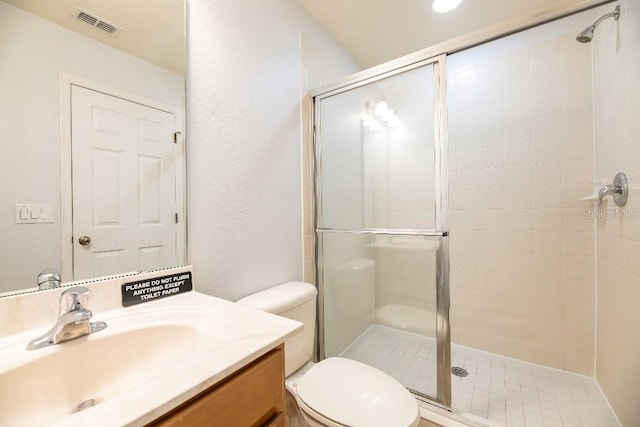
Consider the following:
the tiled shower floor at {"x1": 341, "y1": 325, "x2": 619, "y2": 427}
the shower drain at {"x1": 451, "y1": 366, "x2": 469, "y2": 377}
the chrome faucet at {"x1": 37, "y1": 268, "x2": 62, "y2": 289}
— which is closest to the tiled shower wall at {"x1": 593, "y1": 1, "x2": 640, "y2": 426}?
the tiled shower floor at {"x1": 341, "y1": 325, "x2": 619, "y2": 427}

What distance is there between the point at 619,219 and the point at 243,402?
6.15 feet

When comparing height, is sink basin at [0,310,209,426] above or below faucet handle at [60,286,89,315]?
below

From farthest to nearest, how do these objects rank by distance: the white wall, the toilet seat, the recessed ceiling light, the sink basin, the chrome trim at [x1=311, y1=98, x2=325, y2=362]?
the chrome trim at [x1=311, y1=98, x2=325, y2=362], the recessed ceiling light, the white wall, the toilet seat, the sink basin

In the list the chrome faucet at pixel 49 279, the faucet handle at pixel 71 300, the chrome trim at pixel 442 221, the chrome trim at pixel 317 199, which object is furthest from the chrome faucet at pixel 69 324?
the chrome trim at pixel 442 221

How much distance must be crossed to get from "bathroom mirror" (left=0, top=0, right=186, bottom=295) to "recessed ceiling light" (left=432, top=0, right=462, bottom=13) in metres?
1.43

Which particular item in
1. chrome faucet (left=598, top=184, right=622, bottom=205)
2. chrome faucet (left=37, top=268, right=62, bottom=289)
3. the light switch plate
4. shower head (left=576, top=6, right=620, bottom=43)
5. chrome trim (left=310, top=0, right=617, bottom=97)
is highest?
shower head (left=576, top=6, right=620, bottom=43)

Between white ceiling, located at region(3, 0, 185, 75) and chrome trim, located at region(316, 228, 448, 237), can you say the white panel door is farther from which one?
chrome trim, located at region(316, 228, 448, 237)

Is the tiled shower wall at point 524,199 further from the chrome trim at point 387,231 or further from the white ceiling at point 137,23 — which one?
the white ceiling at point 137,23

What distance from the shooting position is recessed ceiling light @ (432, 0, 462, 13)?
5.03 feet

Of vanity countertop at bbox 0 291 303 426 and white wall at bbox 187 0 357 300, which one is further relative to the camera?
white wall at bbox 187 0 357 300

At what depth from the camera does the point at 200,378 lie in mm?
478

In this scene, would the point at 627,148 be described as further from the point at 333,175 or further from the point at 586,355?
the point at 333,175

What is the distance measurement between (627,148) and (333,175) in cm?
145

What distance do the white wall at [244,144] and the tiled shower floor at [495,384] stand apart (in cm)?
78
